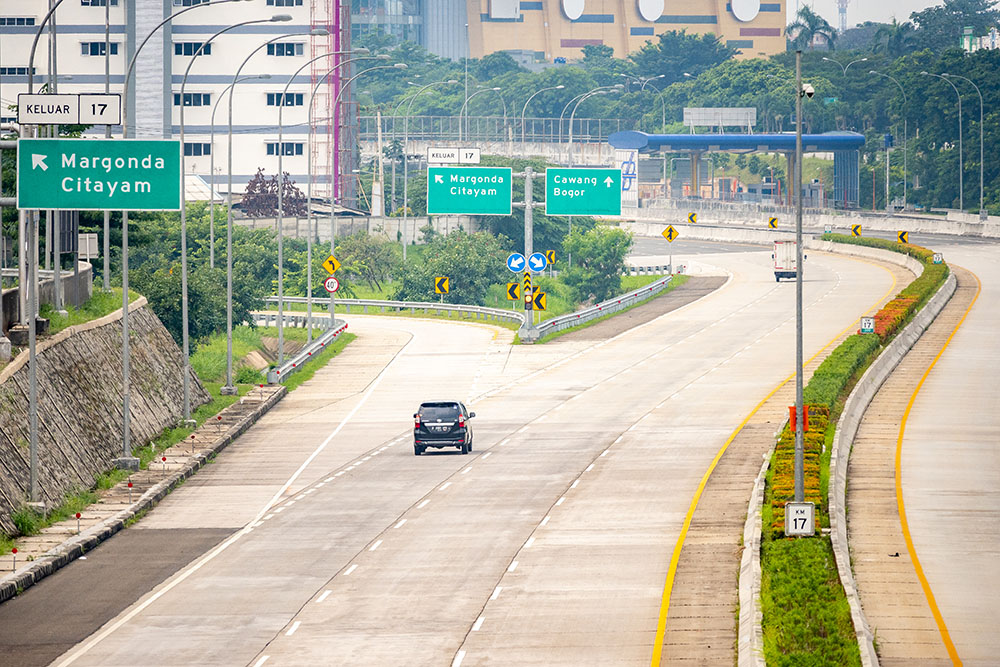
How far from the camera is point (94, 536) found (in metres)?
37.0

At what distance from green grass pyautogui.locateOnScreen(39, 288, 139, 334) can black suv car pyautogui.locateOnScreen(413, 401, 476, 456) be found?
35.4ft

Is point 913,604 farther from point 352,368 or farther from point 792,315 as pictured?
point 792,315

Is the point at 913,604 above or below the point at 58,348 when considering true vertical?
below

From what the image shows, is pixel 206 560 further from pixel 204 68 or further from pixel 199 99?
pixel 199 99

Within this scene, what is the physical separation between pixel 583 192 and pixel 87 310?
31.7 metres

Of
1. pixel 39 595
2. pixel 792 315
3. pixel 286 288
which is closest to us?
pixel 39 595

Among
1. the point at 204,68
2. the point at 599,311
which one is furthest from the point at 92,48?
the point at 599,311

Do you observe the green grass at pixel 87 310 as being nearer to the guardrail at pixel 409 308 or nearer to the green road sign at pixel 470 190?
the green road sign at pixel 470 190

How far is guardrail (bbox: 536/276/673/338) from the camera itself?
8112 cm

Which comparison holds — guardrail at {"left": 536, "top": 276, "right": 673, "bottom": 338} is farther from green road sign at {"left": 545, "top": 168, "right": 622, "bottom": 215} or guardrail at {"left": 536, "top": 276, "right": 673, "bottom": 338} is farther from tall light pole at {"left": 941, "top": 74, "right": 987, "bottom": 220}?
tall light pole at {"left": 941, "top": 74, "right": 987, "bottom": 220}

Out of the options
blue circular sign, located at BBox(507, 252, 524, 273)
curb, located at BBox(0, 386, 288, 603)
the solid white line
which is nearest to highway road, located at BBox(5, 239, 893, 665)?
the solid white line

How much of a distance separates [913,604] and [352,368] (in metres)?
43.8

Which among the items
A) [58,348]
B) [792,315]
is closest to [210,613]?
[58,348]

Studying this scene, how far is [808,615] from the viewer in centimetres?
2656
